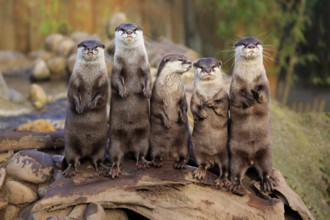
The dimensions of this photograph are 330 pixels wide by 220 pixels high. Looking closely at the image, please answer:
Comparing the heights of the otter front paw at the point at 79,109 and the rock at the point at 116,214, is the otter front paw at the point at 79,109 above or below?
above

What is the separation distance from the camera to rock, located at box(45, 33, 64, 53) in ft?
31.7

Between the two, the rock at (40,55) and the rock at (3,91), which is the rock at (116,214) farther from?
the rock at (40,55)

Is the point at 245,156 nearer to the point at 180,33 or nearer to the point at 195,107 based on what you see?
the point at 195,107

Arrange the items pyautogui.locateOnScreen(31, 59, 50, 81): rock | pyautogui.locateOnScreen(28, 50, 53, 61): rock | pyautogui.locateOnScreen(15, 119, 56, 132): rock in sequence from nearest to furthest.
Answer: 1. pyautogui.locateOnScreen(15, 119, 56, 132): rock
2. pyautogui.locateOnScreen(31, 59, 50, 81): rock
3. pyautogui.locateOnScreen(28, 50, 53, 61): rock

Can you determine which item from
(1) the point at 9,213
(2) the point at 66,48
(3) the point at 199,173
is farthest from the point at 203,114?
(2) the point at 66,48

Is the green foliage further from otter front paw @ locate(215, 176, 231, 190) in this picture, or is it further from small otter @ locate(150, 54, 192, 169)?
otter front paw @ locate(215, 176, 231, 190)

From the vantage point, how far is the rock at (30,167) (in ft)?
11.7

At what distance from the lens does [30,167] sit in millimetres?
3590

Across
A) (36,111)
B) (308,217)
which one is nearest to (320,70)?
(36,111)

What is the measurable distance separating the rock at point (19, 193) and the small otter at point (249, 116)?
1.28 m

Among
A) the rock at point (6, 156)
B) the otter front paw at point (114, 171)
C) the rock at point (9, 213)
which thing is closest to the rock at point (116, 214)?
the otter front paw at point (114, 171)

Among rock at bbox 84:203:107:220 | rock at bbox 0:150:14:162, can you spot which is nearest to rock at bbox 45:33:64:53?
rock at bbox 0:150:14:162

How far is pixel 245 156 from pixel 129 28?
1088 millimetres

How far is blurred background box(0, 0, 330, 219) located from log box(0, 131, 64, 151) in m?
1.95
